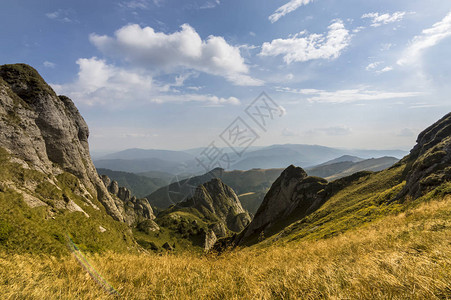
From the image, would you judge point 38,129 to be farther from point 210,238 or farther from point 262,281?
point 210,238

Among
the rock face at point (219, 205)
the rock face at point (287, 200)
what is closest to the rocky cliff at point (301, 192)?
the rock face at point (287, 200)

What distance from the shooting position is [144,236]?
8912 cm

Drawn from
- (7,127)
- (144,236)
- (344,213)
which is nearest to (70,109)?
(7,127)

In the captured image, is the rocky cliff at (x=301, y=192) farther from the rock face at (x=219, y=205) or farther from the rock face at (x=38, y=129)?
the rock face at (x=219, y=205)

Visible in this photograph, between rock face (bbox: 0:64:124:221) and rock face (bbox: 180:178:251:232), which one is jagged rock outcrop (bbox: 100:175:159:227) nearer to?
rock face (bbox: 180:178:251:232)

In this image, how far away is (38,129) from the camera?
137 feet

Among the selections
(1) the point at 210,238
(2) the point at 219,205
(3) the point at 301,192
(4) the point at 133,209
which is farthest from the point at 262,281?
(2) the point at 219,205

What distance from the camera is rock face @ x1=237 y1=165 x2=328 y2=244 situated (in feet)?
188

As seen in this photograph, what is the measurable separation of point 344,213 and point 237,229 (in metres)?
117

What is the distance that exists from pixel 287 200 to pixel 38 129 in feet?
227

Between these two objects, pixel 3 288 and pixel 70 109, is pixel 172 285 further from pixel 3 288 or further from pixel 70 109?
pixel 70 109

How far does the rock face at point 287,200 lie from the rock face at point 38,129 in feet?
161

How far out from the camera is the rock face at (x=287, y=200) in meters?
57.2

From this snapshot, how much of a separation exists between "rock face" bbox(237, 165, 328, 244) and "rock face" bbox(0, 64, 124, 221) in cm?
4921
